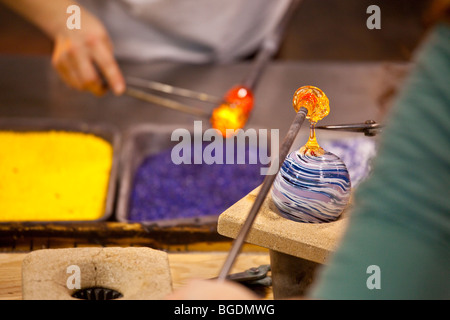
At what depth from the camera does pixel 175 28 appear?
2.01m

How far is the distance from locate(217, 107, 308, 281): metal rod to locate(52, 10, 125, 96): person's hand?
42.2 inches

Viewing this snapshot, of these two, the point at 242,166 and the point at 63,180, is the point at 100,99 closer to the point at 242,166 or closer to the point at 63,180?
the point at 63,180

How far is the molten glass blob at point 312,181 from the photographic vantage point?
2.26 ft

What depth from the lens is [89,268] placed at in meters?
0.72

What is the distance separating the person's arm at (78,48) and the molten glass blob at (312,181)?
3.40 ft

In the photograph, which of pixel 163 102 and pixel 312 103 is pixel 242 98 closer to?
pixel 163 102

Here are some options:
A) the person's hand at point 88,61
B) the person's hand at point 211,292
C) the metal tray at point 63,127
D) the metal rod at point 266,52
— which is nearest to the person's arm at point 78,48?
the person's hand at point 88,61

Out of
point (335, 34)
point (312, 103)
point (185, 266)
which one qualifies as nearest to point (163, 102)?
point (185, 266)

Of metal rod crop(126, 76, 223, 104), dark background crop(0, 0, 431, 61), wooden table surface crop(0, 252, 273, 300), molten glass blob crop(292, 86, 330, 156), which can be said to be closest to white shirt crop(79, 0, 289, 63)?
metal rod crop(126, 76, 223, 104)

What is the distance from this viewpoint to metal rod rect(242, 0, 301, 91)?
1.76 metres

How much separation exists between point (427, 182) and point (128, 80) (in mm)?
1470

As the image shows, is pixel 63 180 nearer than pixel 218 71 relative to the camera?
Yes

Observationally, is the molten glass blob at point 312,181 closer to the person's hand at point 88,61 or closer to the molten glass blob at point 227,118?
the molten glass blob at point 227,118

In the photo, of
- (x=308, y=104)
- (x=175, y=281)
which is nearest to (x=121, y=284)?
(x=175, y=281)
